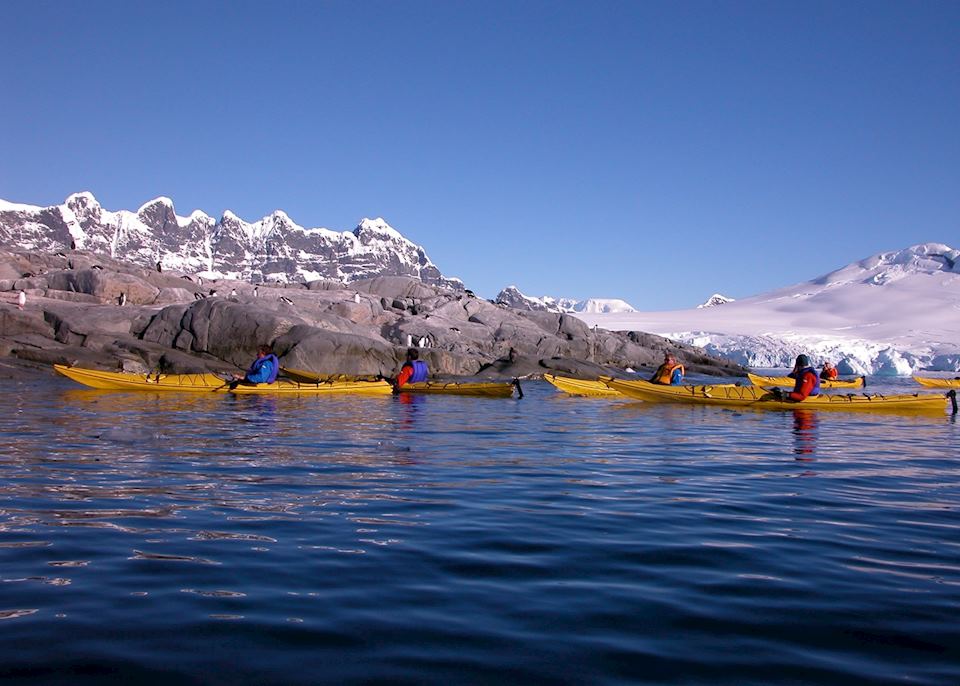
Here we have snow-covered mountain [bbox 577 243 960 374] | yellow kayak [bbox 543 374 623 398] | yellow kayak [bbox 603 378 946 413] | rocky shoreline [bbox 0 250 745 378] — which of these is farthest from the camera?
snow-covered mountain [bbox 577 243 960 374]

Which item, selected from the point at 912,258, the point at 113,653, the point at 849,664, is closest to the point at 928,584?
the point at 849,664

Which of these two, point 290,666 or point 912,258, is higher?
point 912,258

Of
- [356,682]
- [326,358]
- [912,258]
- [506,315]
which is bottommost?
[356,682]

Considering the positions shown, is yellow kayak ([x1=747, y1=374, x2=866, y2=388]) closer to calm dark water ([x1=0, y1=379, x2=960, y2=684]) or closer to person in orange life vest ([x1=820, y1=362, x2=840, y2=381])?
person in orange life vest ([x1=820, y1=362, x2=840, y2=381])

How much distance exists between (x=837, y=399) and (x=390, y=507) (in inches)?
→ 557

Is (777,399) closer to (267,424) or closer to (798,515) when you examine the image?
(267,424)

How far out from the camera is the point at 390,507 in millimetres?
6031

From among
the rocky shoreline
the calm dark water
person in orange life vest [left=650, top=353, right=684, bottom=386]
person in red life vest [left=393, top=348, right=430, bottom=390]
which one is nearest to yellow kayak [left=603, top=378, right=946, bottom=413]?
person in orange life vest [left=650, top=353, right=684, bottom=386]

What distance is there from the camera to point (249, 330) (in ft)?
99.8

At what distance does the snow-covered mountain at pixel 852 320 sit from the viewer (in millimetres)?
66688

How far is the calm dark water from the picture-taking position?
306 centimetres

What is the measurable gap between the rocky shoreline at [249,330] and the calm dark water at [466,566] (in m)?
19.1

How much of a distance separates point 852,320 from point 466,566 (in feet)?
337

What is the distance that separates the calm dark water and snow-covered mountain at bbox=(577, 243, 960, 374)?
61.4 meters
